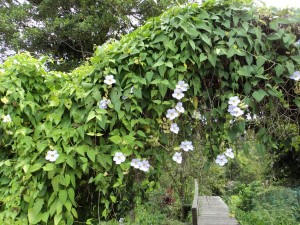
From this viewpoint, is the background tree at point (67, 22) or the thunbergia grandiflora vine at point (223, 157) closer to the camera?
the thunbergia grandiflora vine at point (223, 157)

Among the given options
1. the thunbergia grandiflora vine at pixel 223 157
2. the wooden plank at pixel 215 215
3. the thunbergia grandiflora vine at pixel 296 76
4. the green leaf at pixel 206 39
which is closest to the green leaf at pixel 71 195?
the thunbergia grandiflora vine at pixel 223 157

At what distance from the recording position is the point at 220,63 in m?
1.52

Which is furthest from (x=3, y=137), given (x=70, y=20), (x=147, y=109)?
(x=70, y=20)

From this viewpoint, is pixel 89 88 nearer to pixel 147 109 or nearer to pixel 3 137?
pixel 147 109

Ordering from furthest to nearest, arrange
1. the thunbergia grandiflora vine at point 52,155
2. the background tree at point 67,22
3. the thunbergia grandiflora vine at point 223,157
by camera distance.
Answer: the background tree at point 67,22 → the thunbergia grandiflora vine at point 223,157 → the thunbergia grandiflora vine at point 52,155

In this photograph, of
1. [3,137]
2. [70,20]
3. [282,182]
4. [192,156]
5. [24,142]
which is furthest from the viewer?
[282,182]

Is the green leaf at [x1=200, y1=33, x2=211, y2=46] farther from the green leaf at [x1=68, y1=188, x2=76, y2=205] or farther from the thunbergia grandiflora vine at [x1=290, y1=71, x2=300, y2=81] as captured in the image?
the green leaf at [x1=68, y1=188, x2=76, y2=205]

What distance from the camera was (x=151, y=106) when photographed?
4.83 feet

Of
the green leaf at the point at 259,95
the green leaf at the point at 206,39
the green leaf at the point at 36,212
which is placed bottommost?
the green leaf at the point at 36,212

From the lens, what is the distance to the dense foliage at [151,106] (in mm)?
1438

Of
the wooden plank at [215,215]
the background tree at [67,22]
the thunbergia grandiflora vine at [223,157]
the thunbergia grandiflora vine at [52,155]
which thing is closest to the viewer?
the thunbergia grandiflora vine at [52,155]

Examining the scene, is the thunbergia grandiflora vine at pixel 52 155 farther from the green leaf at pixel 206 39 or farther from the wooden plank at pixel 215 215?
the wooden plank at pixel 215 215

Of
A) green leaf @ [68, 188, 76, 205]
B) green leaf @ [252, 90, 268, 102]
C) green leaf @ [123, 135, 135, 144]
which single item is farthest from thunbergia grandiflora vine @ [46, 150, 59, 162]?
green leaf @ [252, 90, 268, 102]

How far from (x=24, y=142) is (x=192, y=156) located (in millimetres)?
873
